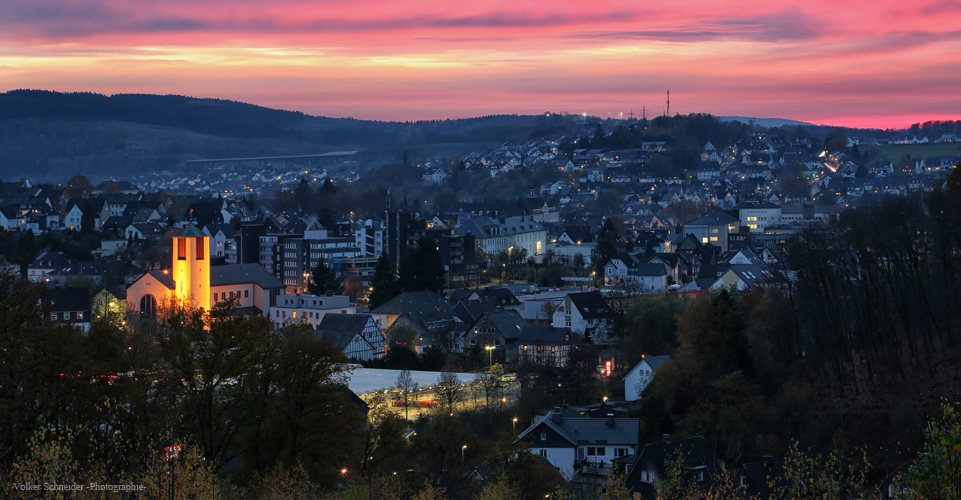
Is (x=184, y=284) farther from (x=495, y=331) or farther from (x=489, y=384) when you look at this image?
(x=489, y=384)

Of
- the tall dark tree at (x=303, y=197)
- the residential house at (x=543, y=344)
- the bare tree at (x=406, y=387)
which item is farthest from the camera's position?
the tall dark tree at (x=303, y=197)

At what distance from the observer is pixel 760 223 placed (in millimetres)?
89438

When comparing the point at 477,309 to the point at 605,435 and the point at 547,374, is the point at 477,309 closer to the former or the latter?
the point at 547,374

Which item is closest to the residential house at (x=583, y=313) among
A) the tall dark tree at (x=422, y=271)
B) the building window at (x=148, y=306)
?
the tall dark tree at (x=422, y=271)

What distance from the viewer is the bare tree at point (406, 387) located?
30.1 m

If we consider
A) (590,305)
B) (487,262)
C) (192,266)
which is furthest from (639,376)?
(487,262)

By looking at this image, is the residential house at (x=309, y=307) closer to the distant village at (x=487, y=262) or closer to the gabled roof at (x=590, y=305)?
the distant village at (x=487, y=262)

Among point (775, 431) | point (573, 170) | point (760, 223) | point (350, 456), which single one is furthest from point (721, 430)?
point (573, 170)

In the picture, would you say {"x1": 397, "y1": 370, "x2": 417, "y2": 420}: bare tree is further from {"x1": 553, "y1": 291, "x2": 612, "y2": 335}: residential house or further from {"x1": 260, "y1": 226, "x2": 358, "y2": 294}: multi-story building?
{"x1": 260, "y1": 226, "x2": 358, "y2": 294}: multi-story building

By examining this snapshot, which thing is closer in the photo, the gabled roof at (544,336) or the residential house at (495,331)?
the gabled roof at (544,336)

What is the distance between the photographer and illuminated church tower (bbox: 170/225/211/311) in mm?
48312

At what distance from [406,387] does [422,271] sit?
20.9m

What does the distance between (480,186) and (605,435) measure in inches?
4565

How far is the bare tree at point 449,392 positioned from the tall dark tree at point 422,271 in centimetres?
2002
